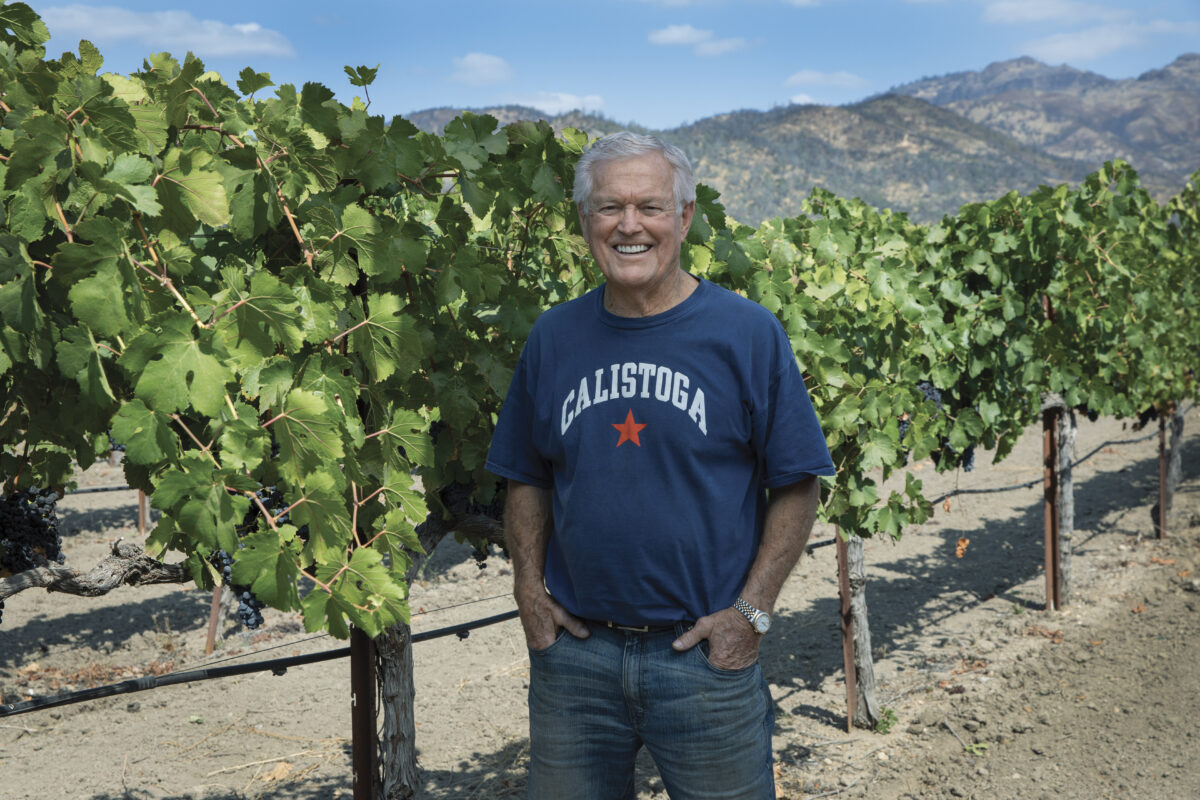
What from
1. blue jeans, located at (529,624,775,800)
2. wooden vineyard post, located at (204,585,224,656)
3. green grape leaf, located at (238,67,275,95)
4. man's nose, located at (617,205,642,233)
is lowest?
wooden vineyard post, located at (204,585,224,656)

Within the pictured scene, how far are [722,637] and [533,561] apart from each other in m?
0.47

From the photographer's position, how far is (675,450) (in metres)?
1.88

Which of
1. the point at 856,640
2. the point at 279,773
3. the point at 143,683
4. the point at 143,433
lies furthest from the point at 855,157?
the point at 143,433

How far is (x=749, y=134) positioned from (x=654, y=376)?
279ft

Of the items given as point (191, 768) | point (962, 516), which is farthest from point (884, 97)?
point (191, 768)

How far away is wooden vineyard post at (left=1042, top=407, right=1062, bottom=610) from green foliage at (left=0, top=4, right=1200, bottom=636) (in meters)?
3.21

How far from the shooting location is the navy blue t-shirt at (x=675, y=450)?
6.17 feet

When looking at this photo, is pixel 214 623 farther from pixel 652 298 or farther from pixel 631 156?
pixel 631 156

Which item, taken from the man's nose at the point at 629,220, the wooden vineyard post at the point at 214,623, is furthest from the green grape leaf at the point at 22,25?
the wooden vineyard post at the point at 214,623

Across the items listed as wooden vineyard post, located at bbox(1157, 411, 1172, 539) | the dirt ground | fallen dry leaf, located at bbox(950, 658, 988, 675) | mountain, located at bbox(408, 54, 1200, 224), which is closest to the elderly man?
the dirt ground

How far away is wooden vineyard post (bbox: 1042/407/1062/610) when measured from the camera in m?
6.70

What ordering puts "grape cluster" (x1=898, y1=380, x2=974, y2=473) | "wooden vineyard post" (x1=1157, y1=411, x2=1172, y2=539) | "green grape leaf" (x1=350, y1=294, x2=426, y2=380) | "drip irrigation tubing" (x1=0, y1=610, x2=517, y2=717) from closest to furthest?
1. "green grape leaf" (x1=350, y1=294, x2=426, y2=380)
2. "drip irrigation tubing" (x1=0, y1=610, x2=517, y2=717)
3. "grape cluster" (x1=898, y1=380, x2=974, y2=473)
4. "wooden vineyard post" (x1=1157, y1=411, x2=1172, y2=539)

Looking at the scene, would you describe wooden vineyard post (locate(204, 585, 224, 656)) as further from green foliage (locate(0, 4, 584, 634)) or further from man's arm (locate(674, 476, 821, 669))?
man's arm (locate(674, 476, 821, 669))

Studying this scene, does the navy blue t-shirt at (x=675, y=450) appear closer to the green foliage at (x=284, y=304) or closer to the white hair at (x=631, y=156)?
the white hair at (x=631, y=156)
